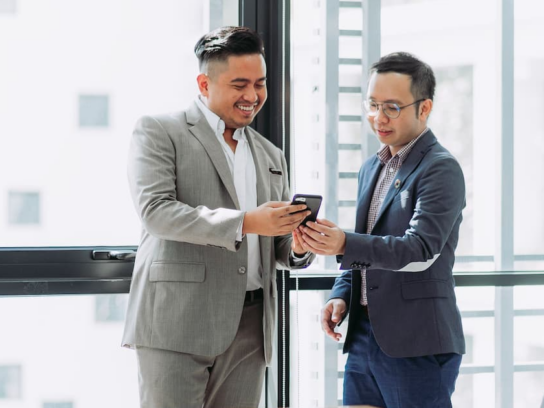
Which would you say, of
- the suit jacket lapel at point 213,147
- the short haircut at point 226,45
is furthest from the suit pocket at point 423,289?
the short haircut at point 226,45

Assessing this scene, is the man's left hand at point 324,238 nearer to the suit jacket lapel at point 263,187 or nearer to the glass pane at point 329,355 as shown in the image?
the suit jacket lapel at point 263,187

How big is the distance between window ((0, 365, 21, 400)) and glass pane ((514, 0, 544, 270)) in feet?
7.27

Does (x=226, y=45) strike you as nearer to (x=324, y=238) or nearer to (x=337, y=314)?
(x=324, y=238)

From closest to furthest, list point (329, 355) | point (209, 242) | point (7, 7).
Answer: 1. point (209, 242)
2. point (7, 7)
3. point (329, 355)

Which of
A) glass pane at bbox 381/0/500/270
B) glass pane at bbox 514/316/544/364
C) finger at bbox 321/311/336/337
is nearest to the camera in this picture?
finger at bbox 321/311/336/337

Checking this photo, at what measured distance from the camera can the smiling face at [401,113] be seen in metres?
2.28

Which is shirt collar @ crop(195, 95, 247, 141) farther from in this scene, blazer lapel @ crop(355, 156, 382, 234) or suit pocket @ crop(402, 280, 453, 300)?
suit pocket @ crop(402, 280, 453, 300)

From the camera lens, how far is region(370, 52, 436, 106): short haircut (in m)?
2.29

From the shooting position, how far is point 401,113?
227 cm

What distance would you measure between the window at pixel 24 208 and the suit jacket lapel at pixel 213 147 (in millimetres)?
844

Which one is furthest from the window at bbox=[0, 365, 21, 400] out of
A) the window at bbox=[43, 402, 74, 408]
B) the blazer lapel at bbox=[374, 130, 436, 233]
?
the blazer lapel at bbox=[374, 130, 436, 233]

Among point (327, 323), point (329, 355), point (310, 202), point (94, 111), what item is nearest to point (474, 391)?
point (329, 355)

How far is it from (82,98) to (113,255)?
2.10 ft

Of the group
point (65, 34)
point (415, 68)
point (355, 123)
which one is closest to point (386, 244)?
point (415, 68)
